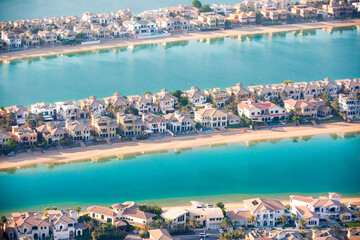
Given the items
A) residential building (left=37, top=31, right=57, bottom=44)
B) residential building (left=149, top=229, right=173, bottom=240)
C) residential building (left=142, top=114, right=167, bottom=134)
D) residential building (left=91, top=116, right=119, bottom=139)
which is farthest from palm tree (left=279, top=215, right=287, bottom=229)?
residential building (left=37, top=31, right=57, bottom=44)

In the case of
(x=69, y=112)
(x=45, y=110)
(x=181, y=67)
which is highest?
(x=181, y=67)

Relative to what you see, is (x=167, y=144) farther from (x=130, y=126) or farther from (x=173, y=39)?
(x=173, y=39)

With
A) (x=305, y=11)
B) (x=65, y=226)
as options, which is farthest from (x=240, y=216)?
(x=305, y=11)

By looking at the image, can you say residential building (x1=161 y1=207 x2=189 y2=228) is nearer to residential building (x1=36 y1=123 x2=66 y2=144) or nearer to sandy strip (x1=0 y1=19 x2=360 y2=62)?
residential building (x1=36 y1=123 x2=66 y2=144)

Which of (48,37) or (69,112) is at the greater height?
(48,37)

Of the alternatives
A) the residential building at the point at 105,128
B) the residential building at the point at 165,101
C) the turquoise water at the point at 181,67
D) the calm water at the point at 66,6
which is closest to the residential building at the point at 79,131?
the residential building at the point at 105,128

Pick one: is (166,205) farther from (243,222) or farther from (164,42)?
(164,42)

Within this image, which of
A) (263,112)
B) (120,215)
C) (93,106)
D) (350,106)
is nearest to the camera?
(120,215)

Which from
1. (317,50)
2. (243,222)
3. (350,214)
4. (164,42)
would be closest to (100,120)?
(243,222)
